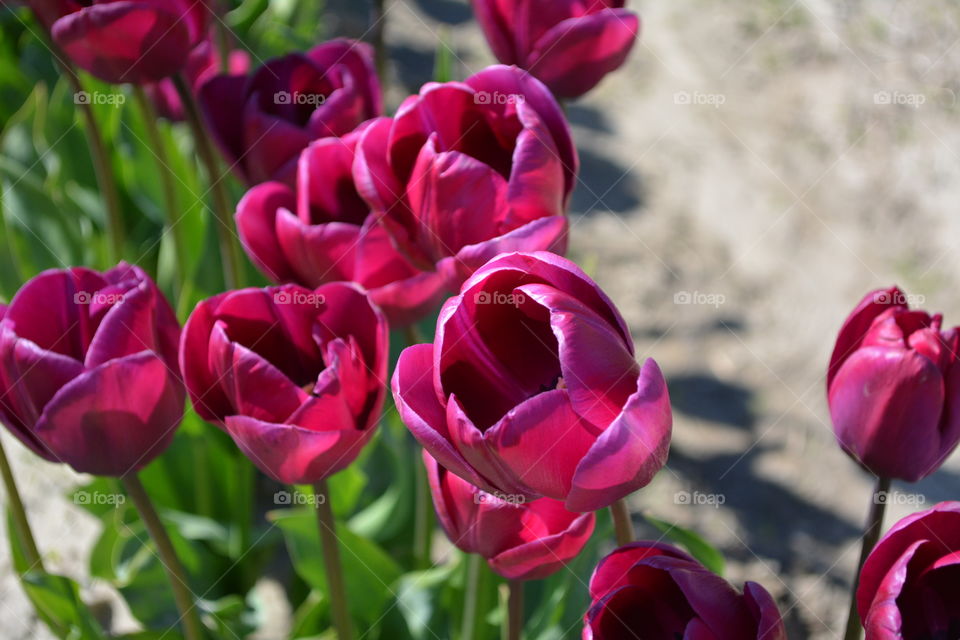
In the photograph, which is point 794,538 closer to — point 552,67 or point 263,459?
point 552,67

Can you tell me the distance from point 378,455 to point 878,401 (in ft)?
2.88

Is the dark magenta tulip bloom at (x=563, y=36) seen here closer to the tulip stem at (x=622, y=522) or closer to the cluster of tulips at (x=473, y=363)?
the cluster of tulips at (x=473, y=363)

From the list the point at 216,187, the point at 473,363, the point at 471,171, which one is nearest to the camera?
the point at 473,363

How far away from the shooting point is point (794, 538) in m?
2.00

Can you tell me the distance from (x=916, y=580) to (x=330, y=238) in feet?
1.88

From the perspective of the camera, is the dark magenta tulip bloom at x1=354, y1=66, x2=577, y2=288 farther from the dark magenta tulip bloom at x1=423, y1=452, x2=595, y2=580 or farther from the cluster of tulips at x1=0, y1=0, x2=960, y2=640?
the dark magenta tulip bloom at x1=423, y1=452, x2=595, y2=580

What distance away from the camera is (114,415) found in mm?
886

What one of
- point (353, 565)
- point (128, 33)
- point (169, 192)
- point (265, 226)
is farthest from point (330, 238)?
point (169, 192)

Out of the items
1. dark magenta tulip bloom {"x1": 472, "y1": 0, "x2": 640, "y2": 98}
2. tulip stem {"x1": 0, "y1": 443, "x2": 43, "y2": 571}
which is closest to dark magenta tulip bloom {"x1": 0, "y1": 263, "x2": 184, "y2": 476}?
tulip stem {"x1": 0, "y1": 443, "x2": 43, "y2": 571}

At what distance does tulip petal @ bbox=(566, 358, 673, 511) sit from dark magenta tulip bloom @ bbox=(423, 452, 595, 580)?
14 centimetres

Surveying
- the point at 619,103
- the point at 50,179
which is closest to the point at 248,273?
the point at 50,179

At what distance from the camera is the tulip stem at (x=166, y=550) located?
0.96 meters

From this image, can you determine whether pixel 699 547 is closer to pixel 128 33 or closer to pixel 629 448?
pixel 629 448

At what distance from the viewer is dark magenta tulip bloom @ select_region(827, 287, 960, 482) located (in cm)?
82
